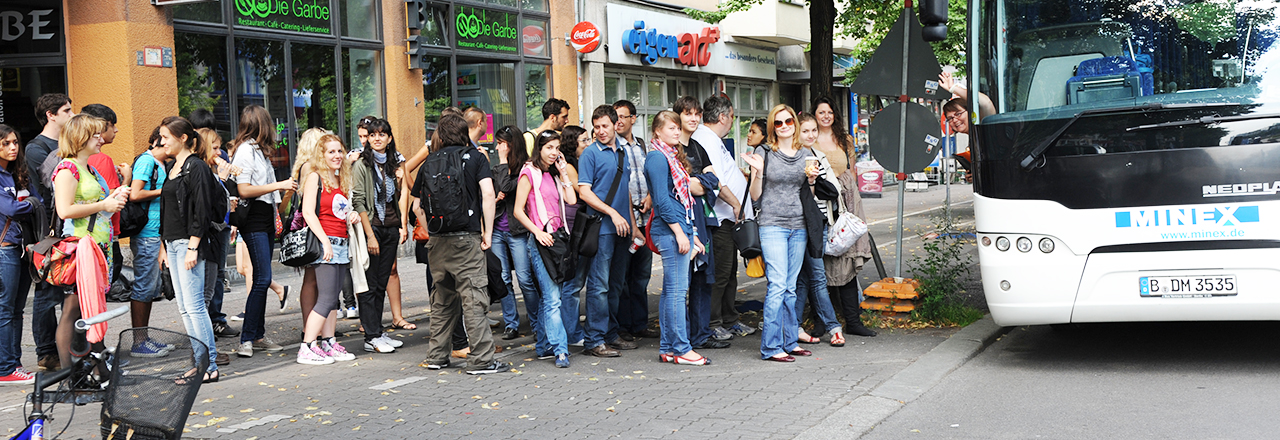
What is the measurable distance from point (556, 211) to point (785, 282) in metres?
1.59

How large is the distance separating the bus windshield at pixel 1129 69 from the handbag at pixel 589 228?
7.65 feet

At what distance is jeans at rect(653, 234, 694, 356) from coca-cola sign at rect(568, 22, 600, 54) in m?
13.7

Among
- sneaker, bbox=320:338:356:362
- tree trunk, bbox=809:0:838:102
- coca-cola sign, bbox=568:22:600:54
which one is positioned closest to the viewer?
sneaker, bbox=320:338:356:362

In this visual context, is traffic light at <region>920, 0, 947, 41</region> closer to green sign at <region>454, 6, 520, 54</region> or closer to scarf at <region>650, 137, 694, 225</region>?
scarf at <region>650, 137, 694, 225</region>

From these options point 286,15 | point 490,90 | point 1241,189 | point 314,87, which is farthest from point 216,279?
point 490,90

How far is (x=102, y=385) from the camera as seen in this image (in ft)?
12.4

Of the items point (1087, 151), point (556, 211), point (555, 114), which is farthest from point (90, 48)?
point (1087, 151)

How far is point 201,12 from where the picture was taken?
13648mm

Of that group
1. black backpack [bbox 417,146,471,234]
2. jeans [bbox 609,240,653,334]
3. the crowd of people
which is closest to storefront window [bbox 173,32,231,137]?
the crowd of people

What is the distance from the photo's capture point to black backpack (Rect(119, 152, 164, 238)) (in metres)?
7.20

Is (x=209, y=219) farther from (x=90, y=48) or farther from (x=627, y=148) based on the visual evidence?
(x=90, y=48)

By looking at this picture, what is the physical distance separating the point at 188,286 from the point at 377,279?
1.60 metres

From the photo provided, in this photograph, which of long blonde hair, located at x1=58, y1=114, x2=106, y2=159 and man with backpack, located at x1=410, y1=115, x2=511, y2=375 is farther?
man with backpack, located at x1=410, y1=115, x2=511, y2=375

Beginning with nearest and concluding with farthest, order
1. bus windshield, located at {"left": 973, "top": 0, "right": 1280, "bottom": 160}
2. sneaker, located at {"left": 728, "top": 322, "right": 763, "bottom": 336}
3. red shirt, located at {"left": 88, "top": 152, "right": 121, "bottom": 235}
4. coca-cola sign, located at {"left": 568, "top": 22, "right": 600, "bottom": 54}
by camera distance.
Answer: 1. bus windshield, located at {"left": 973, "top": 0, "right": 1280, "bottom": 160}
2. red shirt, located at {"left": 88, "top": 152, "right": 121, "bottom": 235}
3. sneaker, located at {"left": 728, "top": 322, "right": 763, "bottom": 336}
4. coca-cola sign, located at {"left": 568, "top": 22, "right": 600, "bottom": 54}
